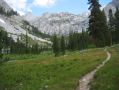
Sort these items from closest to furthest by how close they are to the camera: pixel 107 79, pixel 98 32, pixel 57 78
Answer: pixel 107 79, pixel 57 78, pixel 98 32

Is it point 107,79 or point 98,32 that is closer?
point 107,79

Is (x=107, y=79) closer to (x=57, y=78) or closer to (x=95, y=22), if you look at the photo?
(x=57, y=78)

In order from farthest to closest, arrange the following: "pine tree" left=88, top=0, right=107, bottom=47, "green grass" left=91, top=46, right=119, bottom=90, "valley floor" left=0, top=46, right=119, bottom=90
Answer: "pine tree" left=88, top=0, right=107, bottom=47, "valley floor" left=0, top=46, right=119, bottom=90, "green grass" left=91, top=46, right=119, bottom=90

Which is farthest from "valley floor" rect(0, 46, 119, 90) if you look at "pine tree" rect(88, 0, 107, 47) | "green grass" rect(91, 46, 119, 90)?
"pine tree" rect(88, 0, 107, 47)

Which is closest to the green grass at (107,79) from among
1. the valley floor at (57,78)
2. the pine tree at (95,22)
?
the valley floor at (57,78)

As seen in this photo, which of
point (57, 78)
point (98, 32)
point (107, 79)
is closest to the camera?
point (107, 79)

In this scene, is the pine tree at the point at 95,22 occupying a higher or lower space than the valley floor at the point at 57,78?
higher

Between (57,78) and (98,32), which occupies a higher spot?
(98,32)

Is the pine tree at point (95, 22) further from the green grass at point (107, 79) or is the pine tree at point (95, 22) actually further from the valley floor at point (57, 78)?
the green grass at point (107, 79)

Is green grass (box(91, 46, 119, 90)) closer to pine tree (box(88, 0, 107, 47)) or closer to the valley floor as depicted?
the valley floor

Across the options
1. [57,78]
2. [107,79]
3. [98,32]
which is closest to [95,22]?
[98,32]

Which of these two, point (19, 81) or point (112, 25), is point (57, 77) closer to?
point (19, 81)

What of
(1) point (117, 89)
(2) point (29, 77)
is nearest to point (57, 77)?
(2) point (29, 77)

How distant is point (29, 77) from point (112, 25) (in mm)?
99869
